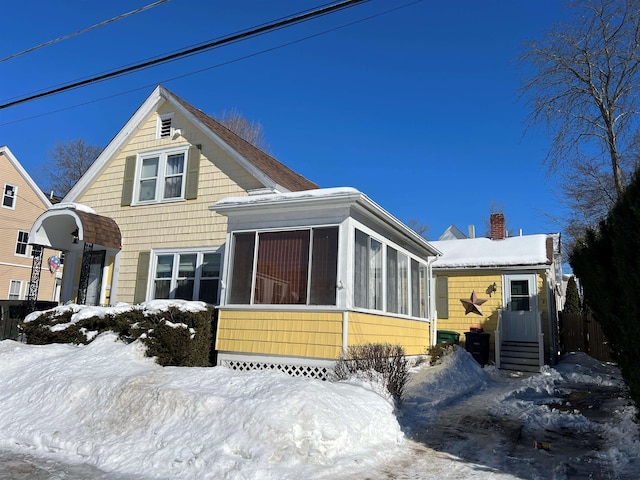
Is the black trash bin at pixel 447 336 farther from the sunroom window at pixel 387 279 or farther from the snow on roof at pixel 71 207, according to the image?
the snow on roof at pixel 71 207

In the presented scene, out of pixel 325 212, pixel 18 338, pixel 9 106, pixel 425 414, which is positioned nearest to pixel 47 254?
pixel 18 338

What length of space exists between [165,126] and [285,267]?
767 cm

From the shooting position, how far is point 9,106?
10.5 metres

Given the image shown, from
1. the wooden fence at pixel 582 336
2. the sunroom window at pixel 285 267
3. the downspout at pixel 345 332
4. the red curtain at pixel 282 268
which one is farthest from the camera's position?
the wooden fence at pixel 582 336

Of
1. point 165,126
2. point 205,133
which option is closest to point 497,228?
point 205,133

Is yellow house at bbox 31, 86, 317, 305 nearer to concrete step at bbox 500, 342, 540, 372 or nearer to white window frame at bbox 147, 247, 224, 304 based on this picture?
white window frame at bbox 147, 247, 224, 304

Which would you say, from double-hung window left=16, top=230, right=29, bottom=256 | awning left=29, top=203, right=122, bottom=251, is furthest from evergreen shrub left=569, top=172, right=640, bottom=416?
double-hung window left=16, top=230, right=29, bottom=256

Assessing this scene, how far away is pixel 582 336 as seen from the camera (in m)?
18.7

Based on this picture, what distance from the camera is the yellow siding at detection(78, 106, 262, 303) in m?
13.2

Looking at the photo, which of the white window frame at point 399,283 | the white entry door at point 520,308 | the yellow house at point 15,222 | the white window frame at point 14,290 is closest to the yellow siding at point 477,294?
the white entry door at point 520,308

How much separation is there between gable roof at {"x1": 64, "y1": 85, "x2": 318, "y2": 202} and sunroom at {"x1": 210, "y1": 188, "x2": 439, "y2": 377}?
279cm

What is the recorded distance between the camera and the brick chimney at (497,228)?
68.3 feet

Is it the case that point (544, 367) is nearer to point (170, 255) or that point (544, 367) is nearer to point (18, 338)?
point (170, 255)

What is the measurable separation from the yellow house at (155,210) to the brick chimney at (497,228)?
1043 cm
